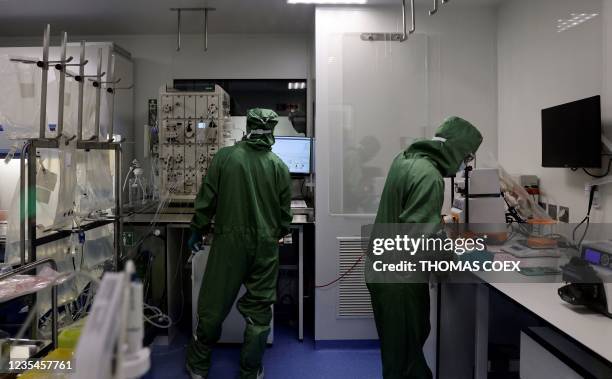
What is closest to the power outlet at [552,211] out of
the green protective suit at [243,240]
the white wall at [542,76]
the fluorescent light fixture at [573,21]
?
the white wall at [542,76]

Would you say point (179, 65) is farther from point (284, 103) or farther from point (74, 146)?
point (74, 146)

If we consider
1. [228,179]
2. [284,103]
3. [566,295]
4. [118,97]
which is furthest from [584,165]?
[118,97]

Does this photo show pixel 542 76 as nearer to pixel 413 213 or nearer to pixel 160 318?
pixel 413 213

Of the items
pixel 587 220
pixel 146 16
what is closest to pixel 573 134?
pixel 587 220

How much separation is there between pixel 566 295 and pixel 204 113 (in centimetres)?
269

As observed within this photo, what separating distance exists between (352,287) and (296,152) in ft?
3.95

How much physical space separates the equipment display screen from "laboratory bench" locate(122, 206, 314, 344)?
175 cm

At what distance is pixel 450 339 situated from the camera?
231cm

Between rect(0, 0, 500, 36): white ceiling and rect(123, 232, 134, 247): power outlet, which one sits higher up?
rect(0, 0, 500, 36): white ceiling

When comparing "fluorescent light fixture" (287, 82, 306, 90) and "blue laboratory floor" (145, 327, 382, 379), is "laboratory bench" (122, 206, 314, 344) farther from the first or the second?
"fluorescent light fixture" (287, 82, 306, 90)

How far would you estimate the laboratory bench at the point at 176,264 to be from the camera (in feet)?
9.59

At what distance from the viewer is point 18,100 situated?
71.7 inches

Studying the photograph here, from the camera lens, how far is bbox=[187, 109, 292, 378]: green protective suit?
2.44 meters

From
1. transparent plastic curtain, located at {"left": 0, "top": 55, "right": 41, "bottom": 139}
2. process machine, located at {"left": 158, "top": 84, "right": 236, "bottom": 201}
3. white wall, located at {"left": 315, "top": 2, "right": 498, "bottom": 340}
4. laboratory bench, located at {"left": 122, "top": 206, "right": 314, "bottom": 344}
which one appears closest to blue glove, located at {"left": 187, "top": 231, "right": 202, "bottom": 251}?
laboratory bench, located at {"left": 122, "top": 206, "right": 314, "bottom": 344}
